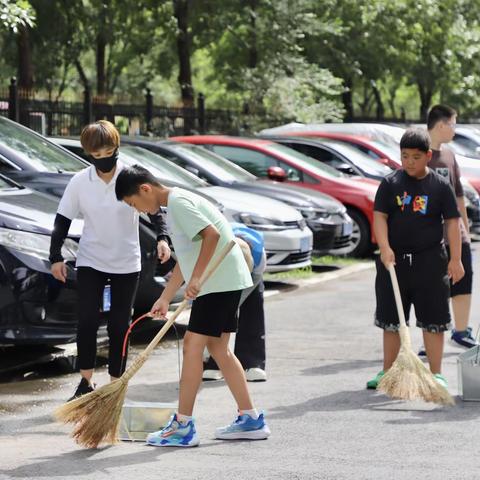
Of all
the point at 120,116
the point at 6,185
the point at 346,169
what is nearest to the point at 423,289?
the point at 6,185

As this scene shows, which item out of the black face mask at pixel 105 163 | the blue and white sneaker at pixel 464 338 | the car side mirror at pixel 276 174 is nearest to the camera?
the black face mask at pixel 105 163

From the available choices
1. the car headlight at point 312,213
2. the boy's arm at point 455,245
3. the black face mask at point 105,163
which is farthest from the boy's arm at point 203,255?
the car headlight at point 312,213

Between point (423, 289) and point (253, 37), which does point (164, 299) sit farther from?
point (253, 37)

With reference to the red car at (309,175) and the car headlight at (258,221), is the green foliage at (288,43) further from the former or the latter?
the car headlight at (258,221)

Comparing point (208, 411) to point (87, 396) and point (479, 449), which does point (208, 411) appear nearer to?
point (87, 396)

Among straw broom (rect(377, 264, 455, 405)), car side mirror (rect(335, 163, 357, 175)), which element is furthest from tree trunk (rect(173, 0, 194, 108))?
straw broom (rect(377, 264, 455, 405))

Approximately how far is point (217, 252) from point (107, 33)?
2371 centimetres

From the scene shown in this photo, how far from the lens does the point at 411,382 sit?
23.7 feet

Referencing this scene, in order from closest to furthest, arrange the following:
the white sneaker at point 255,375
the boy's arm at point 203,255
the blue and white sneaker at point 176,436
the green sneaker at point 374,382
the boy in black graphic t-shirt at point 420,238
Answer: the boy's arm at point 203,255 → the blue and white sneaker at point 176,436 → the boy in black graphic t-shirt at point 420,238 → the green sneaker at point 374,382 → the white sneaker at point 255,375

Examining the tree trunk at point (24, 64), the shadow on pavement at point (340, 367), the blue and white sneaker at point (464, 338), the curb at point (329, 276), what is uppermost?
the tree trunk at point (24, 64)

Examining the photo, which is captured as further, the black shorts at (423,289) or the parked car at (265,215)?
the parked car at (265,215)

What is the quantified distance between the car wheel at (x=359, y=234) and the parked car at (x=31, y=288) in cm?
845

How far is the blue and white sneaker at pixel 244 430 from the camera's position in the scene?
6543mm

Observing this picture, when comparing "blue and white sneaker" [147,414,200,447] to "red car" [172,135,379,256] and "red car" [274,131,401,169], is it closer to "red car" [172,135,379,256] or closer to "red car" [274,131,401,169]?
"red car" [172,135,379,256]
